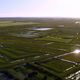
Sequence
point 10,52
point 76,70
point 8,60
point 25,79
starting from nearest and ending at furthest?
point 25,79, point 76,70, point 8,60, point 10,52

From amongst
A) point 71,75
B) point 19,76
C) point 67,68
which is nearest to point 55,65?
point 67,68

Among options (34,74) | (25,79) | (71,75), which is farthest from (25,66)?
(71,75)

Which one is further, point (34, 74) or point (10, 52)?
point (10, 52)

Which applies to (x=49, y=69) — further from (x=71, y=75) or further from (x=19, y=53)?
(x=19, y=53)

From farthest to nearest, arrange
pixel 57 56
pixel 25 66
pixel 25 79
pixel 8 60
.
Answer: pixel 57 56
pixel 8 60
pixel 25 66
pixel 25 79

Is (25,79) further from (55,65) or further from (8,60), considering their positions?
(8,60)

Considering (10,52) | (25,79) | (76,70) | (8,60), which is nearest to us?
(25,79)

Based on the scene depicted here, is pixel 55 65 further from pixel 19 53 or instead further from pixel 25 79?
pixel 19 53

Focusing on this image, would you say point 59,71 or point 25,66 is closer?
point 59,71

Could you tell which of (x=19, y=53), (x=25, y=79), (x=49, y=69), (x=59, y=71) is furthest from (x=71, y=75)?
(x=19, y=53)
